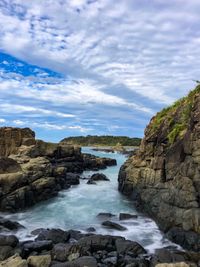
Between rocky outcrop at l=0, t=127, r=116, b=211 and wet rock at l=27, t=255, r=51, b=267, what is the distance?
15.0 meters

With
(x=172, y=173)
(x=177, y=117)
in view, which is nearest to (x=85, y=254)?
(x=172, y=173)

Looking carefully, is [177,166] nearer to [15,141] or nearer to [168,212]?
[168,212]

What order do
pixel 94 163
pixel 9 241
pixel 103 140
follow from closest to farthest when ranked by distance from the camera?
pixel 9 241 < pixel 94 163 < pixel 103 140

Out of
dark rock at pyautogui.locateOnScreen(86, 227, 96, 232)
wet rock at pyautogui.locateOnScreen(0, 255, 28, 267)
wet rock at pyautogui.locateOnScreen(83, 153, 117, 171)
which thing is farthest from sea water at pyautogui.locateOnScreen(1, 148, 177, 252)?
wet rock at pyautogui.locateOnScreen(83, 153, 117, 171)

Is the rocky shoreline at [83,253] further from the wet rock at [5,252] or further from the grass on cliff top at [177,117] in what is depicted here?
the grass on cliff top at [177,117]

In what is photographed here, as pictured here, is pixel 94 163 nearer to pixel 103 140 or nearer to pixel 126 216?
pixel 126 216

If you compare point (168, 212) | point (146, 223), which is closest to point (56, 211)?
point (146, 223)

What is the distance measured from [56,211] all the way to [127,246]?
13841mm

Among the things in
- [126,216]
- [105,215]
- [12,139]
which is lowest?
[105,215]

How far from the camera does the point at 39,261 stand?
19.8m

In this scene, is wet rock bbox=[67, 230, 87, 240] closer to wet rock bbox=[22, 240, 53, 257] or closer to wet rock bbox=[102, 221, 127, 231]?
wet rock bbox=[22, 240, 53, 257]

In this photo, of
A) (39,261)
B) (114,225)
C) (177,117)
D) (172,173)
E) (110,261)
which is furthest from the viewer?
(177,117)

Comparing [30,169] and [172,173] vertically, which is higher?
[172,173]

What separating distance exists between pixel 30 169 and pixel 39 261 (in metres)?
21.6
